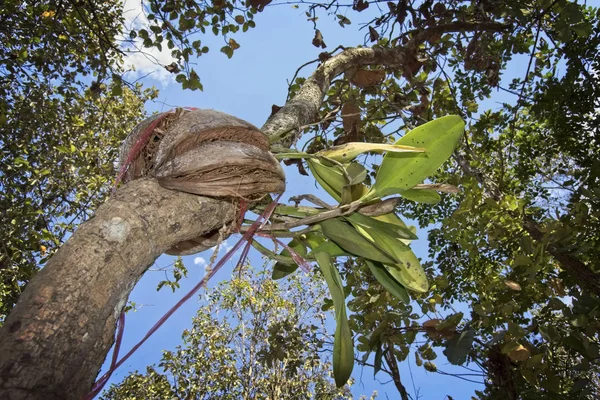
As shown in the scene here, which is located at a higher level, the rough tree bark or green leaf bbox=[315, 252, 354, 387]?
green leaf bbox=[315, 252, 354, 387]

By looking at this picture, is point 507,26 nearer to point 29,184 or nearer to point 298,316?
point 29,184

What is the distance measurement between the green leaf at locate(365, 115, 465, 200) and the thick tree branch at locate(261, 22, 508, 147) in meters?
0.33

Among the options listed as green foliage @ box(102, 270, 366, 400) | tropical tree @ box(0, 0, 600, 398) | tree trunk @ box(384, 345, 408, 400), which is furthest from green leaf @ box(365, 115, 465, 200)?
green foliage @ box(102, 270, 366, 400)

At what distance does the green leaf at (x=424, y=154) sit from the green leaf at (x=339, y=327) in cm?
25

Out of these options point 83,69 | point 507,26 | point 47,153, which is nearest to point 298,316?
point 47,153

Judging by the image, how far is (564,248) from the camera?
5.62 ft

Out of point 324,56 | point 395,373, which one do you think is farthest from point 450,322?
point 324,56

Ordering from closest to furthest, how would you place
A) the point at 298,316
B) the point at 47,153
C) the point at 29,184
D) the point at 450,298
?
the point at 29,184
the point at 47,153
the point at 450,298
the point at 298,316

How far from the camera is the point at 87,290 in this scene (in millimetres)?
516

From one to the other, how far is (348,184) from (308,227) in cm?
18

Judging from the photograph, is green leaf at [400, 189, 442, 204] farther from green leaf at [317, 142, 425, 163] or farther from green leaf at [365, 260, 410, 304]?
green leaf at [365, 260, 410, 304]

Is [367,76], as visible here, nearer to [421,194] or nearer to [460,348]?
[421,194]

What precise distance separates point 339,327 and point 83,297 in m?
0.69

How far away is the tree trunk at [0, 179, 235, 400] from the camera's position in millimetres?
434
